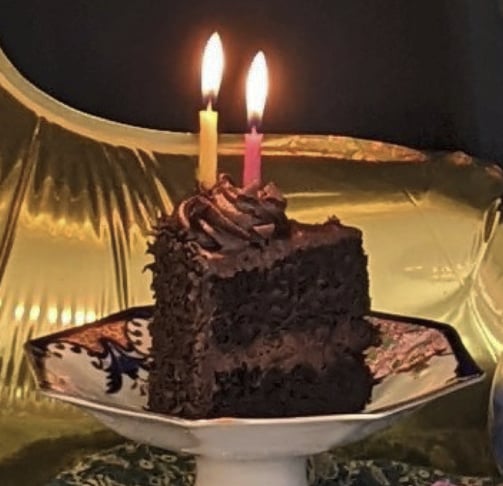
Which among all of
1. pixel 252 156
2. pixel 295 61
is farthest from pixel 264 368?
pixel 295 61

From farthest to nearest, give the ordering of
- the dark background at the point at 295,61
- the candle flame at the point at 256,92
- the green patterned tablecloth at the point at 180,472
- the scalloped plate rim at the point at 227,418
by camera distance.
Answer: the dark background at the point at 295,61, the green patterned tablecloth at the point at 180,472, the candle flame at the point at 256,92, the scalloped plate rim at the point at 227,418

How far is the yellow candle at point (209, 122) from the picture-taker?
95 centimetres

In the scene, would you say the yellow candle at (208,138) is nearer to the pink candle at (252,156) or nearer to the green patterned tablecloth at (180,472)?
the pink candle at (252,156)

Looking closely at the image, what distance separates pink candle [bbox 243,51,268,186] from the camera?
37.1 inches

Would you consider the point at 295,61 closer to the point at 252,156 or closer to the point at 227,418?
the point at 252,156

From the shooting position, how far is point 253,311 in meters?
0.92

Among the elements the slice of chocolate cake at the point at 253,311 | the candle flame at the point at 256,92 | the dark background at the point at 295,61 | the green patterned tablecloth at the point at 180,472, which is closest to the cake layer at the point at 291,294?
the slice of chocolate cake at the point at 253,311

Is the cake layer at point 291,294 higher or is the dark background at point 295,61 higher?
the dark background at point 295,61

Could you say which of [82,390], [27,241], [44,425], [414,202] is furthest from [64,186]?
[82,390]

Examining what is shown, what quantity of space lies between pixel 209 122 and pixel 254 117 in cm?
3

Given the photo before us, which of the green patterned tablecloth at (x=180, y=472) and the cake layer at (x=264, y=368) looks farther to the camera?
the green patterned tablecloth at (x=180, y=472)

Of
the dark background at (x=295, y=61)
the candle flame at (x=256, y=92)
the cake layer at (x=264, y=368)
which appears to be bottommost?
the cake layer at (x=264, y=368)

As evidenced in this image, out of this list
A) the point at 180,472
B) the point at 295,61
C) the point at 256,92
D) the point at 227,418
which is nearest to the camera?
the point at 227,418

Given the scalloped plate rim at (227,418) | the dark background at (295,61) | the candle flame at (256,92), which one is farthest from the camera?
the dark background at (295,61)
